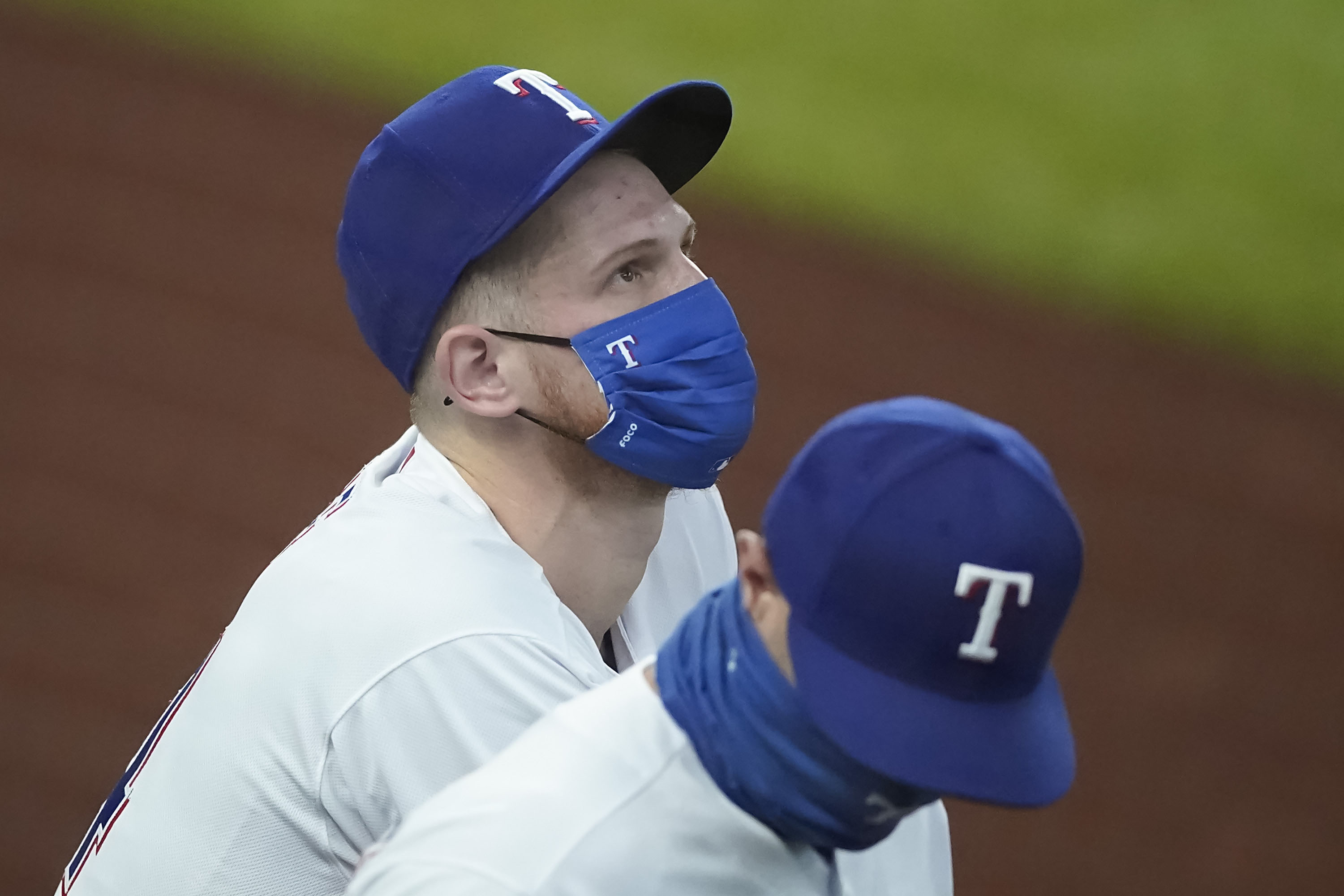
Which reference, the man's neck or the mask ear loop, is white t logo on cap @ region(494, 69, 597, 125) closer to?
the mask ear loop

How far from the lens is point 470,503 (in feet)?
5.44

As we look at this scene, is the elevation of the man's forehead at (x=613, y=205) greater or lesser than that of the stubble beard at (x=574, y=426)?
greater

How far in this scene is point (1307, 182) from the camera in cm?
477

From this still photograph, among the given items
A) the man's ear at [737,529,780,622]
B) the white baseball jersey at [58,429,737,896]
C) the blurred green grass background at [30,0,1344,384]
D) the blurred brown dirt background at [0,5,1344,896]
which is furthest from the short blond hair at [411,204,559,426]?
the blurred green grass background at [30,0,1344,384]

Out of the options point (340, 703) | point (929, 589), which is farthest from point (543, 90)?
point (929, 589)

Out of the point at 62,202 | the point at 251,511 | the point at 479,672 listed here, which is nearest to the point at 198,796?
the point at 479,672

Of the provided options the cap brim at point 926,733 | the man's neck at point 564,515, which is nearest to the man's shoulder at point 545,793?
the cap brim at point 926,733

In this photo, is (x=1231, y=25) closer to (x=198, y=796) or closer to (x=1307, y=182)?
(x=1307, y=182)

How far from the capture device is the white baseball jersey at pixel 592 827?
3.02 feet

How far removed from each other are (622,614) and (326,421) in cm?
296

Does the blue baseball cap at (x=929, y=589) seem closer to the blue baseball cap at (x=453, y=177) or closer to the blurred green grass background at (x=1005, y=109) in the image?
the blue baseball cap at (x=453, y=177)

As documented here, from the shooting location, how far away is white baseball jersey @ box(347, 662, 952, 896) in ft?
3.02

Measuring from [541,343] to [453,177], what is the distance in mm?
225

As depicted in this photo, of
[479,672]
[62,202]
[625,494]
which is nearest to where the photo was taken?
[479,672]
